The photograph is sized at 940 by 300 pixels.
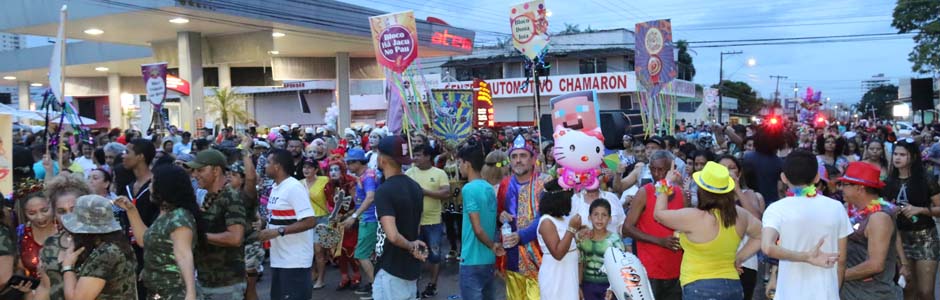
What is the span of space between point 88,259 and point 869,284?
4623mm

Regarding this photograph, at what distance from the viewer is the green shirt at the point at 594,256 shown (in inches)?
195

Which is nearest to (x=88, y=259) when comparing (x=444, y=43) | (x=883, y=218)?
(x=883, y=218)

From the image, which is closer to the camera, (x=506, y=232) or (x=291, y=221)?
(x=506, y=232)

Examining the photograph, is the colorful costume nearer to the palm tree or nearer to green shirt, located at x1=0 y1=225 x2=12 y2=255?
green shirt, located at x1=0 y1=225 x2=12 y2=255

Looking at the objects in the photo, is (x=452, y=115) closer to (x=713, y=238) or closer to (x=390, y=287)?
(x=390, y=287)

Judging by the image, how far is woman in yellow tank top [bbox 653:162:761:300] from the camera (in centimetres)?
432

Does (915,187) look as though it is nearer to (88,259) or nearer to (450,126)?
(88,259)

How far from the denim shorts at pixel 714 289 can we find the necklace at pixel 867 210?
90 centimetres

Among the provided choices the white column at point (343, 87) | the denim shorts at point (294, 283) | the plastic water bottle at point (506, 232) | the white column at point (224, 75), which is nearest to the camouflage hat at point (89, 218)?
the denim shorts at point (294, 283)

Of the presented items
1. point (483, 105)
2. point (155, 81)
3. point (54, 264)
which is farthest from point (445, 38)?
point (54, 264)

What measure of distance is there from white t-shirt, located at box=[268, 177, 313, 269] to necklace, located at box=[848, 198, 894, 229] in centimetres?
390

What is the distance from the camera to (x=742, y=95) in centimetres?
8056

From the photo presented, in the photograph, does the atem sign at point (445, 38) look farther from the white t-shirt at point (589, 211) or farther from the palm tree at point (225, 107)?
the white t-shirt at point (589, 211)

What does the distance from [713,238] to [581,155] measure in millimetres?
1371
